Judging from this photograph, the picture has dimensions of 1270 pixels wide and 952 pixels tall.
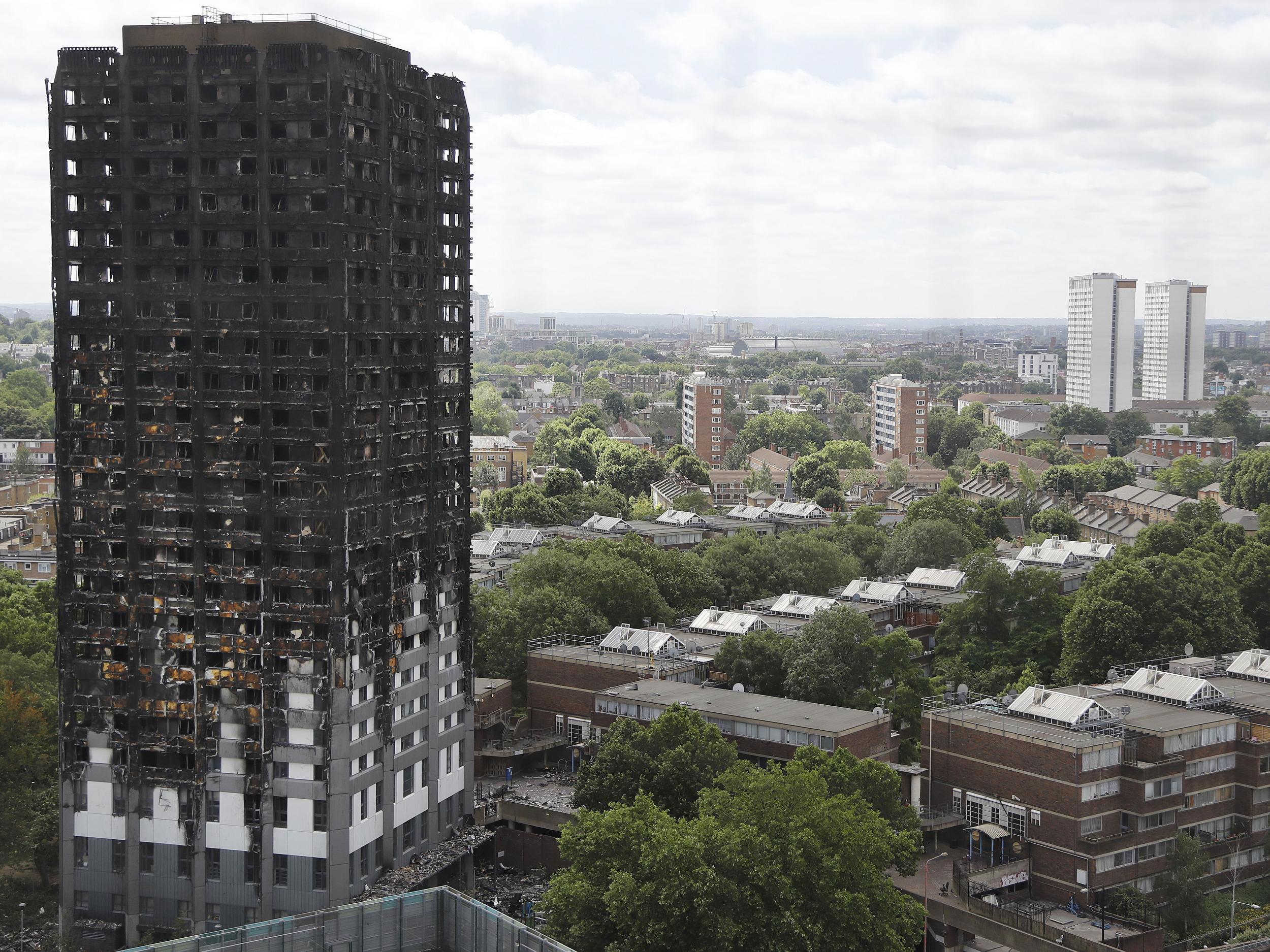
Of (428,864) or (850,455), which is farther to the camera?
(850,455)

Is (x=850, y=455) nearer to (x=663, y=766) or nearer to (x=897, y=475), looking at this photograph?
(x=897, y=475)

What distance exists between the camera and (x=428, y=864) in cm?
5062

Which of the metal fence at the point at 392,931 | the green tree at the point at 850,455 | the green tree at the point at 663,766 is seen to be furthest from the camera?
the green tree at the point at 850,455

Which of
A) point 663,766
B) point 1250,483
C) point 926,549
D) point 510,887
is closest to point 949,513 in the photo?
point 926,549

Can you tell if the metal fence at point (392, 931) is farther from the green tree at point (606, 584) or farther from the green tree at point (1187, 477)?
the green tree at point (1187, 477)

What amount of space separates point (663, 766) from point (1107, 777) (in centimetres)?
1542

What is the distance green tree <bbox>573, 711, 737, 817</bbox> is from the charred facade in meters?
7.00

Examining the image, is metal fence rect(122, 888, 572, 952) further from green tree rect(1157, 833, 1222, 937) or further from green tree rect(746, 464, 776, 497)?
green tree rect(746, 464, 776, 497)

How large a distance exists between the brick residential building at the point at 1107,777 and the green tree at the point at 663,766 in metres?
8.69

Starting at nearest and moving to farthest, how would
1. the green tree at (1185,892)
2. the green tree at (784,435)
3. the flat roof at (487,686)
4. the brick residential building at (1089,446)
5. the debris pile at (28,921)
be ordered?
the debris pile at (28,921) → the green tree at (1185,892) → the flat roof at (487,686) → the brick residential building at (1089,446) → the green tree at (784,435)

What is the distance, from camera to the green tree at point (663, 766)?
4956 cm

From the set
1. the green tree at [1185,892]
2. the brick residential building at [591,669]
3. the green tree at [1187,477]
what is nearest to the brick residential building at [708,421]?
the green tree at [1187,477]

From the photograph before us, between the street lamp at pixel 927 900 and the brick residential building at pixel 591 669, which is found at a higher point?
the brick residential building at pixel 591 669

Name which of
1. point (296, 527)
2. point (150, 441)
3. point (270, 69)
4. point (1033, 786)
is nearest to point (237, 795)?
point (296, 527)
